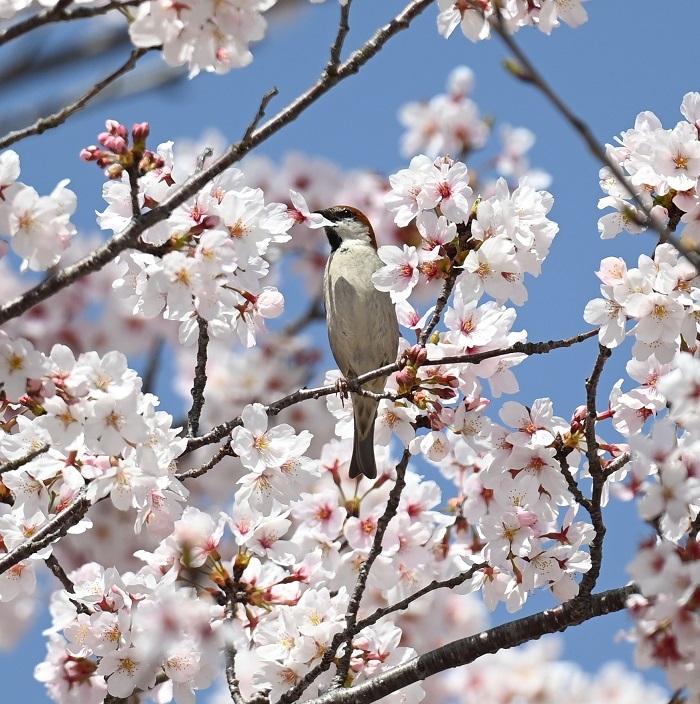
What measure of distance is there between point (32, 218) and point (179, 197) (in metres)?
0.39

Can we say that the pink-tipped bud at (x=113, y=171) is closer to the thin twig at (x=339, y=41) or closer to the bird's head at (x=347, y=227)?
the thin twig at (x=339, y=41)

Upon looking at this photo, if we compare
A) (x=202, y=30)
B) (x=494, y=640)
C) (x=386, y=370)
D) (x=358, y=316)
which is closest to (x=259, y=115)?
(x=202, y=30)

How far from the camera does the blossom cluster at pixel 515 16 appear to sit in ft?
10.3

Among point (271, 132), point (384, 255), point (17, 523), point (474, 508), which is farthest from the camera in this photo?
point (474, 508)

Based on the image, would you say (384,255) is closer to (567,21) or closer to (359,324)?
(567,21)

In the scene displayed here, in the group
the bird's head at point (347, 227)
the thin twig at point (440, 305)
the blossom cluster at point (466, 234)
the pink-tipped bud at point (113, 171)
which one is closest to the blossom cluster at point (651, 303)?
the blossom cluster at point (466, 234)

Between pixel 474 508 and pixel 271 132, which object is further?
pixel 474 508

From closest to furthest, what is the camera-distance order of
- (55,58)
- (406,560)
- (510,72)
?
1. (510,72)
2. (55,58)
3. (406,560)

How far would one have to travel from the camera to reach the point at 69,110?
8.18ft

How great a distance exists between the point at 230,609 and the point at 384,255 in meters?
1.34

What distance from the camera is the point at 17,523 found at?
3094 mm

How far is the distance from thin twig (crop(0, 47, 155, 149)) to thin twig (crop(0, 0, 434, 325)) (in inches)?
12.0

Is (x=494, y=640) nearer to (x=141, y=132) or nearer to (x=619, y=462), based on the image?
(x=619, y=462)

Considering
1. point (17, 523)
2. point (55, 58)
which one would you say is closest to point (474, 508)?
point (17, 523)
